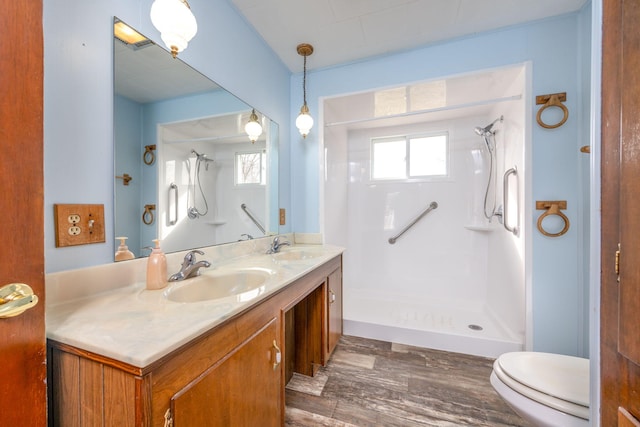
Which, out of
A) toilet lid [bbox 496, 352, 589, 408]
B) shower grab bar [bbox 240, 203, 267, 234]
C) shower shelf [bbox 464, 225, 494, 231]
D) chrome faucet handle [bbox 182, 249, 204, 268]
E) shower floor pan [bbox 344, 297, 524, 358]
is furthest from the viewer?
shower shelf [bbox 464, 225, 494, 231]

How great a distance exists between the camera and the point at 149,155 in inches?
42.7

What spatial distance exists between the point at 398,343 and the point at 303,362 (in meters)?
0.83

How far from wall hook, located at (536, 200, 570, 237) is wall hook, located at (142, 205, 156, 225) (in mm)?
2320

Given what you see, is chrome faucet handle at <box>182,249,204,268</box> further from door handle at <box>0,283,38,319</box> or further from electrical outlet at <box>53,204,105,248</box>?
door handle at <box>0,283,38,319</box>

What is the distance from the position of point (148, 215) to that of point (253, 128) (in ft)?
3.08

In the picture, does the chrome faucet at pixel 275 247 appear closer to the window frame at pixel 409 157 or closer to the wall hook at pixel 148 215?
the wall hook at pixel 148 215

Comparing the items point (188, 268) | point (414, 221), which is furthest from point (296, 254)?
point (414, 221)

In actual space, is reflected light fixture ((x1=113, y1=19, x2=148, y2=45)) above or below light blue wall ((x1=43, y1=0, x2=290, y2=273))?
above

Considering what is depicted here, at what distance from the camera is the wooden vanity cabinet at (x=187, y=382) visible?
514mm

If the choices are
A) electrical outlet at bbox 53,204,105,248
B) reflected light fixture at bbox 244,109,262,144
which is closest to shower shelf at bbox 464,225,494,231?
reflected light fixture at bbox 244,109,262,144

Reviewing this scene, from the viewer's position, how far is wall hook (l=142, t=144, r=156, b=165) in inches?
42.1

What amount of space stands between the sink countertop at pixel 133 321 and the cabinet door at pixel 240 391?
0.48 ft

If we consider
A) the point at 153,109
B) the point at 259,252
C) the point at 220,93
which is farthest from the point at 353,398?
the point at 220,93

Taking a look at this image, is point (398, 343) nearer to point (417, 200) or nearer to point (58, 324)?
point (417, 200)
